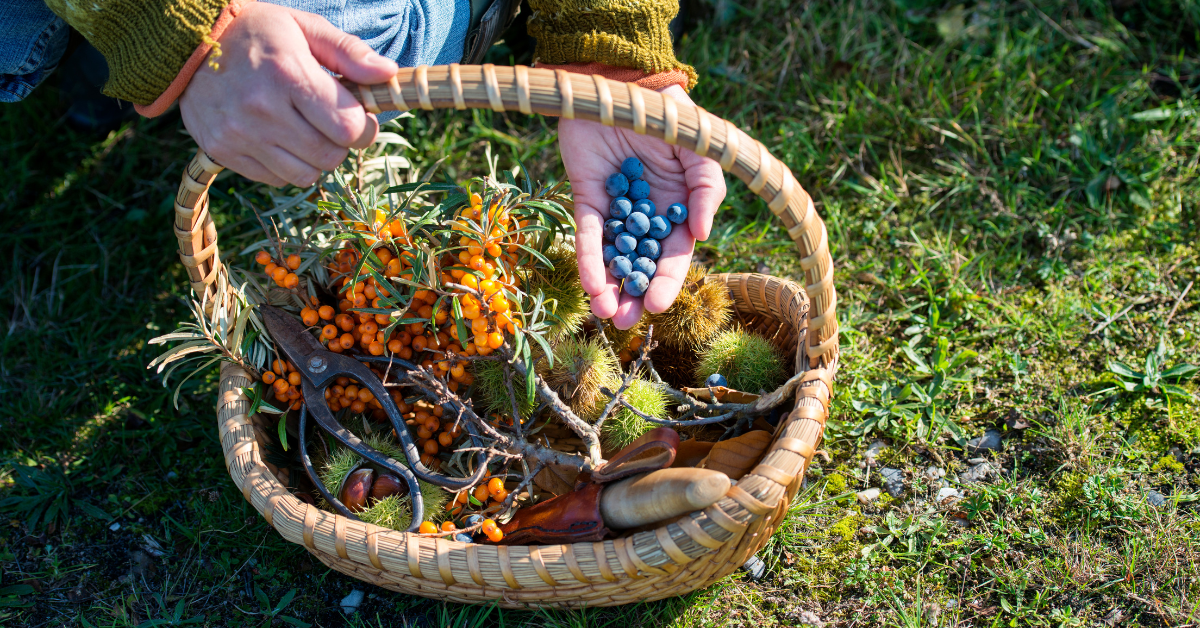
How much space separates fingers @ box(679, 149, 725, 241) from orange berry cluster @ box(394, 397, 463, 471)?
0.82m

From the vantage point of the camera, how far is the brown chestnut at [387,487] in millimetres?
1851

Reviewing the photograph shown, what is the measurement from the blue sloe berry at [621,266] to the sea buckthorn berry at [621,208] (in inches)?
4.9

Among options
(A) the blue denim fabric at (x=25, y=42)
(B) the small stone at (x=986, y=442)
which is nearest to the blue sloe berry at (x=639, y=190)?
(B) the small stone at (x=986, y=442)

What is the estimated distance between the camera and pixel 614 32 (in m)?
2.03

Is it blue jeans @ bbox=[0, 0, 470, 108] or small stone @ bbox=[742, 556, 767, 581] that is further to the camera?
small stone @ bbox=[742, 556, 767, 581]

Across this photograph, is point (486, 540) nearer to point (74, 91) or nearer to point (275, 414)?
point (275, 414)

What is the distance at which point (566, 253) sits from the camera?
6.88ft

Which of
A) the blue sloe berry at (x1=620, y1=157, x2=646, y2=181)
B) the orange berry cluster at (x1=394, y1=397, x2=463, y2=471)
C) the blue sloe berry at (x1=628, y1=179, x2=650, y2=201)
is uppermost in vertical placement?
the blue sloe berry at (x1=620, y1=157, x2=646, y2=181)

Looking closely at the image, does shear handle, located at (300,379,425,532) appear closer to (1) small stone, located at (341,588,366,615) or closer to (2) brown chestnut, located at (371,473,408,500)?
(2) brown chestnut, located at (371,473,408,500)

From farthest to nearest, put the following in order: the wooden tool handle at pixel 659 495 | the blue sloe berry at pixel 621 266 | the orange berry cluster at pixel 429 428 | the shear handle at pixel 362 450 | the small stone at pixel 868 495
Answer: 1. the small stone at pixel 868 495
2. the orange berry cluster at pixel 429 428
3. the blue sloe berry at pixel 621 266
4. the shear handle at pixel 362 450
5. the wooden tool handle at pixel 659 495

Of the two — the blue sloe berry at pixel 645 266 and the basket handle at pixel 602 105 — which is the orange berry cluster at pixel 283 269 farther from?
the blue sloe berry at pixel 645 266

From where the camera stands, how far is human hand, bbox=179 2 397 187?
1574 millimetres

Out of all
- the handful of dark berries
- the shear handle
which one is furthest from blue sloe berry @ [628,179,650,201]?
the shear handle

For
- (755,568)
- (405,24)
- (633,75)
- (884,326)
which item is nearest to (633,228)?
(633,75)
